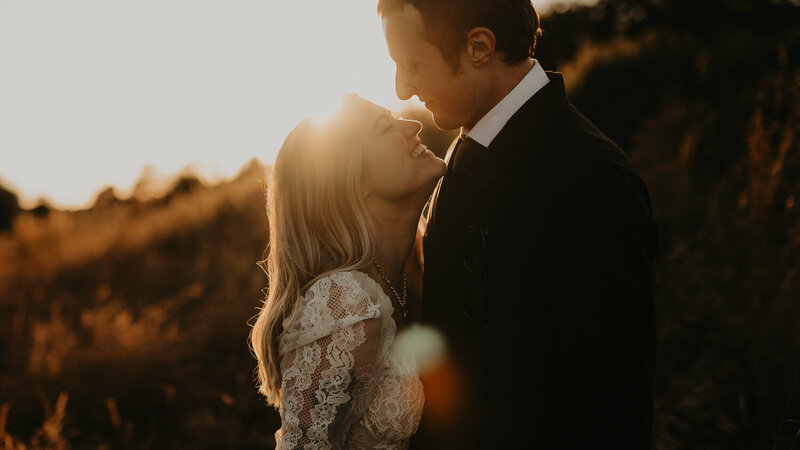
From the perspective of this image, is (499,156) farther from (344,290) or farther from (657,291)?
(657,291)

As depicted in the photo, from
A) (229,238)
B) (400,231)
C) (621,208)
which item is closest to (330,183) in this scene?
(400,231)

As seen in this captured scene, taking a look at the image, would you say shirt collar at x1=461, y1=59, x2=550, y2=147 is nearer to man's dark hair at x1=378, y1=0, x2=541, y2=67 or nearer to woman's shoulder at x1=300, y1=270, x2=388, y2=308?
man's dark hair at x1=378, y1=0, x2=541, y2=67

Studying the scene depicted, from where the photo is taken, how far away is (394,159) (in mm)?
2367

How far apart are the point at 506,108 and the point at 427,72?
41 centimetres

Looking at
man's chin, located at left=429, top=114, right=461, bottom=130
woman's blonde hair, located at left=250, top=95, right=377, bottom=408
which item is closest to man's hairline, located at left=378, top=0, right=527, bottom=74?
man's chin, located at left=429, top=114, right=461, bottom=130

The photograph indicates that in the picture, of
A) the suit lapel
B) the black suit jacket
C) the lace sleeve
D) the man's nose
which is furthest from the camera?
the man's nose

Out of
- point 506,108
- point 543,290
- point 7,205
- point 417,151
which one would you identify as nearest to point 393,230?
point 417,151

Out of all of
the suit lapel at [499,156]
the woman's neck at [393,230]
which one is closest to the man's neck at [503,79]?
the suit lapel at [499,156]

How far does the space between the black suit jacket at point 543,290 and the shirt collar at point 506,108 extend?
60 millimetres

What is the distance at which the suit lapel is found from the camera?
6.12 ft

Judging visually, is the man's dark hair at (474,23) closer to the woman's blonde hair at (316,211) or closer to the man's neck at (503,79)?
the man's neck at (503,79)

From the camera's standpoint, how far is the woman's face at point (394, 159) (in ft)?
7.67

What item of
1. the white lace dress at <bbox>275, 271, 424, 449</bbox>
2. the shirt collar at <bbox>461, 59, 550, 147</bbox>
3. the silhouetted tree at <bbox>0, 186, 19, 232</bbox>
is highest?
the shirt collar at <bbox>461, 59, 550, 147</bbox>

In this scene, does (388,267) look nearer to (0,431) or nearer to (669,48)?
(0,431)
